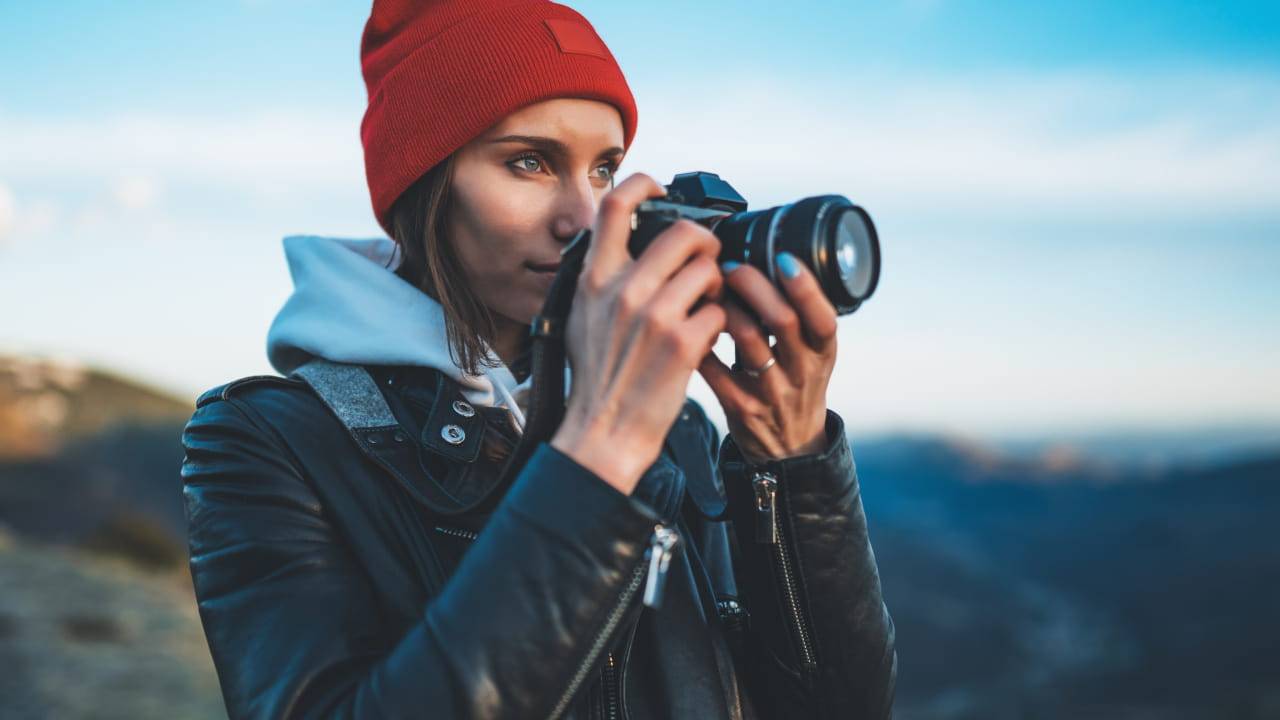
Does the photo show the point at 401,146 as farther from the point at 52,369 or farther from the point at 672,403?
the point at 52,369

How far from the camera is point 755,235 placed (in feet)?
4.08

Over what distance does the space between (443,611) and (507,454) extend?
0.54 m

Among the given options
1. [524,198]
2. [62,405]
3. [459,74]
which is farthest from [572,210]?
[62,405]

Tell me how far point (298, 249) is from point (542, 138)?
53 cm

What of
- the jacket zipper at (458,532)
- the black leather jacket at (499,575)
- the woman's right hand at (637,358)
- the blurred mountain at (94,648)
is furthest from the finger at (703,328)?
the blurred mountain at (94,648)

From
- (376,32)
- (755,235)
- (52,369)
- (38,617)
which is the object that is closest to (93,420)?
(52,369)

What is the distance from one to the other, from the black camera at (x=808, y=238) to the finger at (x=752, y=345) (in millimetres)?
70

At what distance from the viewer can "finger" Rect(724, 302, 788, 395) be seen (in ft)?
4.08

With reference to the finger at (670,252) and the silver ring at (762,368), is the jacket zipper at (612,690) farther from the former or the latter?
the finger at (670,252)

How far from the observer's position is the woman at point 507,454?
1073 mm

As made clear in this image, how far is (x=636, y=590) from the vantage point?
1.13 metres

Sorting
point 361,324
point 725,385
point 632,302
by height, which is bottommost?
point 361,324

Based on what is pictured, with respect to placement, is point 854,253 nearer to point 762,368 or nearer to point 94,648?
point 762,368

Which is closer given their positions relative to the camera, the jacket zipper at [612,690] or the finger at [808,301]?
the finger at [808,301]
